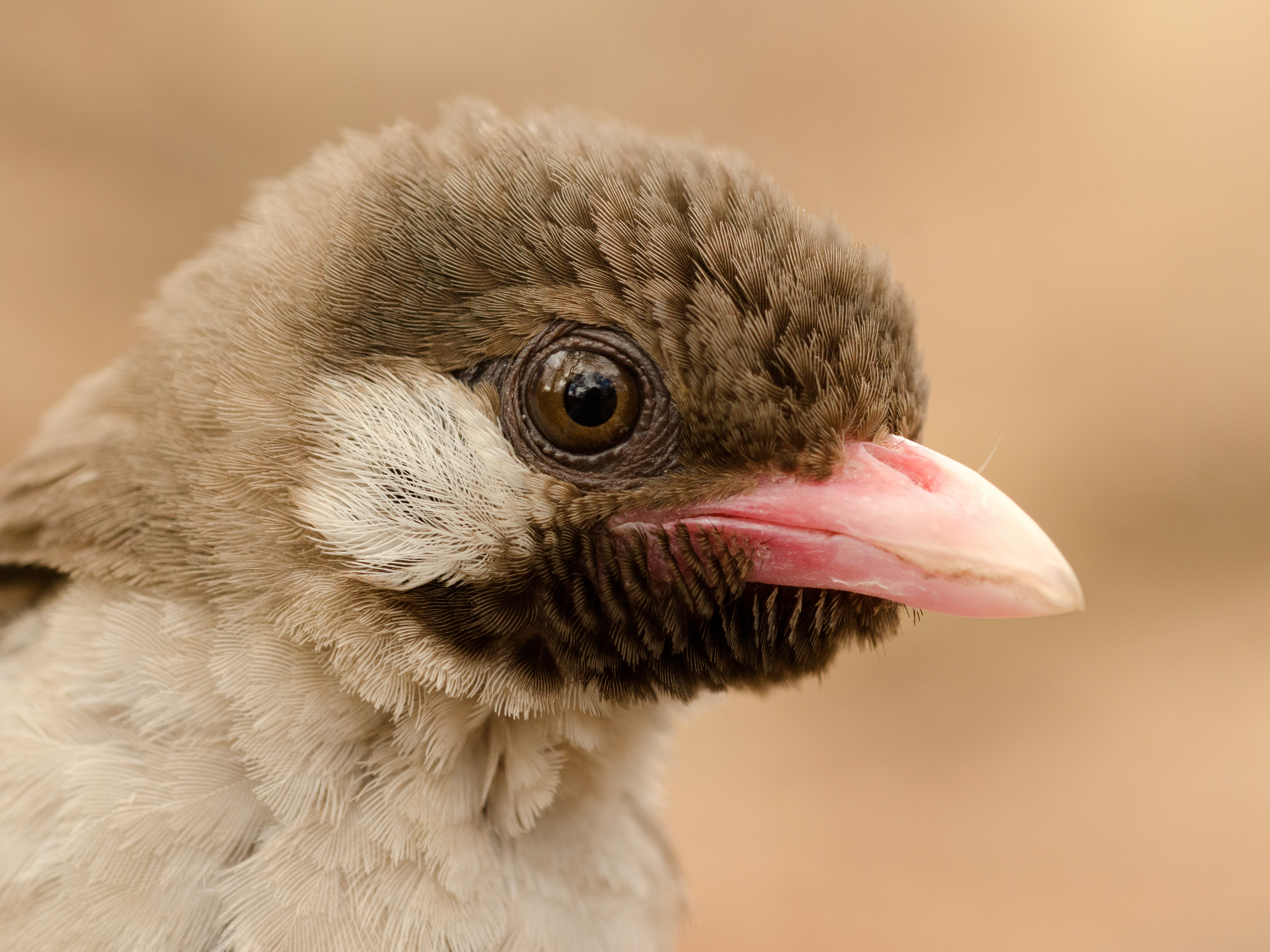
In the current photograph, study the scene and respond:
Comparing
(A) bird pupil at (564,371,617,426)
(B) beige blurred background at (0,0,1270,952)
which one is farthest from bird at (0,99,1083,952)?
(B) beige blurred background at (0,0,1270,952)

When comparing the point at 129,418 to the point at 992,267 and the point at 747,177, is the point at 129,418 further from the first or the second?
the point at 992,267

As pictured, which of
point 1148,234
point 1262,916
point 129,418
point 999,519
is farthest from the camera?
point 1148,234

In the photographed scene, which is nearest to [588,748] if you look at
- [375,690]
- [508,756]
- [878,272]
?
[508,756]

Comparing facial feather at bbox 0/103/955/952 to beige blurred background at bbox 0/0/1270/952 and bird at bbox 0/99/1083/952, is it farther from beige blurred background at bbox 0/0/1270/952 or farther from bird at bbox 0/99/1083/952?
beige blurred background at bbox 0/0/1270/952

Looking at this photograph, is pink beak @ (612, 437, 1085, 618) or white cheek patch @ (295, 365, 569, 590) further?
white cheek patch @ (295, 365, 569, 590)

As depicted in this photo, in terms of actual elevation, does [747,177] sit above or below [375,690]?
above

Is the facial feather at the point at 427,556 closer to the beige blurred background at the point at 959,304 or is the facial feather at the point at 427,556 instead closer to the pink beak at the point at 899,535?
the pink beak at the point at 899,535

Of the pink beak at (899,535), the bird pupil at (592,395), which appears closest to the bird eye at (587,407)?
the bird pupil at (592,395)
